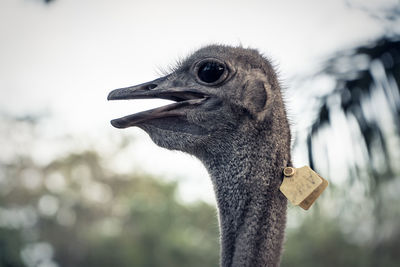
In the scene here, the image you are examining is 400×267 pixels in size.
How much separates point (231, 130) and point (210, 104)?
0.17m

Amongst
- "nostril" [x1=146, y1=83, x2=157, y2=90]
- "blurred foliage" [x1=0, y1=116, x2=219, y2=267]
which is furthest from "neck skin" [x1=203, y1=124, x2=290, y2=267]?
"blurred foliage" [x1=0, y1=116, x2=219, y2=267]

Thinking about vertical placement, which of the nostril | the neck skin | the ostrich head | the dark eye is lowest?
the neck skin

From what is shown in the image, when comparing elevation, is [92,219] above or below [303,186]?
above

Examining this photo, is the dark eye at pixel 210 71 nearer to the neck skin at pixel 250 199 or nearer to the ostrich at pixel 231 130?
the ostrich at pixel 231 130

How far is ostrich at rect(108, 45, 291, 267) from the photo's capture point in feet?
7.23

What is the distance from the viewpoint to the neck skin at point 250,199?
2109 mm

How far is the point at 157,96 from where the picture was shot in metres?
2.32

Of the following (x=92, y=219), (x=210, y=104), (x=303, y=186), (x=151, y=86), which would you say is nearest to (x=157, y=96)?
(x=151, y=86)

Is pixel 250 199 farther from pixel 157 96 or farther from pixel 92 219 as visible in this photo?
pixel 92 219

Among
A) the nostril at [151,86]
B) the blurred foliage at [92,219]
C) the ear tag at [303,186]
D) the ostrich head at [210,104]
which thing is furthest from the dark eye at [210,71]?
the blurred foliage at [92,219]

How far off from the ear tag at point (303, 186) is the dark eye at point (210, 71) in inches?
23.7

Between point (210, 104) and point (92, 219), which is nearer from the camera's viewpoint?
point (210, 104)

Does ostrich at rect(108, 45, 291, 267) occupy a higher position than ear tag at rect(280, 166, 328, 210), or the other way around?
ostrich at rect(108, 45, 291, 267)

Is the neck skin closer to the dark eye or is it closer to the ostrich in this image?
the ostrich
